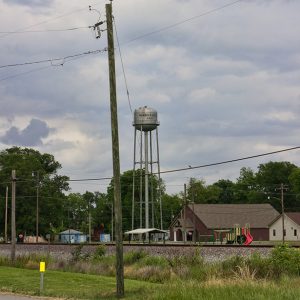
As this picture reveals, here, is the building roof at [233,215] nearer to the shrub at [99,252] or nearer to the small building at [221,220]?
the small building at [221,220]

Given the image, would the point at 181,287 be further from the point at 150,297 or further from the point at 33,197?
the point at 33,197

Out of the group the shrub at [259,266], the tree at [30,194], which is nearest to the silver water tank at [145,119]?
the tree at [30,194]

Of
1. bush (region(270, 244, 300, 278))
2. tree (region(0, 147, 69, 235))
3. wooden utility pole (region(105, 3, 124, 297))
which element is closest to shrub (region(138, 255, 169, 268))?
bush (region(270, 244, 300, 278))

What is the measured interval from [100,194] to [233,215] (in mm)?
83041

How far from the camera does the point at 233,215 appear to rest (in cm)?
10369

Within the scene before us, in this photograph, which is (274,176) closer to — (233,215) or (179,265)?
(233,215)

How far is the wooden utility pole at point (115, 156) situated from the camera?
69.7ft

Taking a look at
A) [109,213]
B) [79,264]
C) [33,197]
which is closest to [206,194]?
[109,213]

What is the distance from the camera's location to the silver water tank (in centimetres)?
7800

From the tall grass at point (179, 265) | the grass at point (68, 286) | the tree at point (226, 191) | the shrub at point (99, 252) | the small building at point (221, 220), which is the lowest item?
the grass at point (68, 286)

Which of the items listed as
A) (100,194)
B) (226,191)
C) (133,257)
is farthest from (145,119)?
(100,194)

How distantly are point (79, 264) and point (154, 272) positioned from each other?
7691 mm

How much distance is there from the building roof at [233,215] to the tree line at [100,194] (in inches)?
218

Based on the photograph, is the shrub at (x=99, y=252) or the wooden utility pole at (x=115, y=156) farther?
the shrub at (x=99, y=252)
